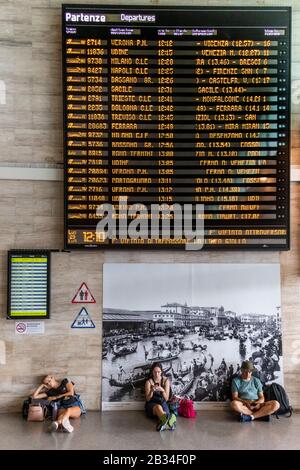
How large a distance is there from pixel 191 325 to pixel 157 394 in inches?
36.5

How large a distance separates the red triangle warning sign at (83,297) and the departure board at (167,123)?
1.90ft

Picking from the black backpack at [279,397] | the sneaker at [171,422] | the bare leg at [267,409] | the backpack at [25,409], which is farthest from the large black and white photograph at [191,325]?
the backpack at [25,409]

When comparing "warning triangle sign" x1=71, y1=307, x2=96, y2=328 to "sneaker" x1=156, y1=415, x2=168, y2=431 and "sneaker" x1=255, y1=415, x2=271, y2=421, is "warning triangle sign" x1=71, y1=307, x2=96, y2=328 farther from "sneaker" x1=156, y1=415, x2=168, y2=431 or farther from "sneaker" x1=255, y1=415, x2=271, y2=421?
"sneaker" x1=255, y1=415, x2=271, y2=421

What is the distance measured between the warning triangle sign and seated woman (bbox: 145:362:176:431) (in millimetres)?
935

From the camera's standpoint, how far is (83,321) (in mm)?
5742

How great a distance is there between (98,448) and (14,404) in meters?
1.66

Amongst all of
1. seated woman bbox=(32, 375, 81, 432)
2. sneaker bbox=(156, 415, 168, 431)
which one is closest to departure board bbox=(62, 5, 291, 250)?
seated woman bbox=(32, 375, 81, 432)

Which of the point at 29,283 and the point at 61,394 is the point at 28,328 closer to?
the point at 29,283

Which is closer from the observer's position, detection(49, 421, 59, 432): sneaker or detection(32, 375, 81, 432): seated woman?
detection(49, 421, 59, 432): sneaker

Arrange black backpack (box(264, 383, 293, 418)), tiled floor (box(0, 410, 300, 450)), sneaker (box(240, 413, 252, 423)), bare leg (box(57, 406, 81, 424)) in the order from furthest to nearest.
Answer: black backpack (box(264, 383, 293, 418)), sneaker (box(240, 413, 252, 423)), bare leg (box(57, 406, 81, 424)), tiled floor (box(0, 410, 300, 450))

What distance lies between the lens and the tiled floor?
4.52 meters

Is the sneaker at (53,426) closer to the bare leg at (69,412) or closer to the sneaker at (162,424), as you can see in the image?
the bare leg at (69,412)

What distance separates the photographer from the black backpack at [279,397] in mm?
5551

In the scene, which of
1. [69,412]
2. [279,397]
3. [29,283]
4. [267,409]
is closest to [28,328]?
[29,283]
